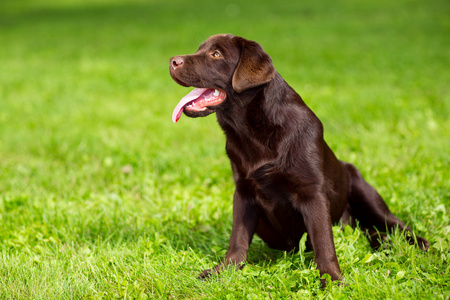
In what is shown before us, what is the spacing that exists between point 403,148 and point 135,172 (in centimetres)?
252

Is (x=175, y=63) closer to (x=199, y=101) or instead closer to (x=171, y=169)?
(x=199, y=101)

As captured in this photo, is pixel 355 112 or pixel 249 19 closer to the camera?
pixel 355 112

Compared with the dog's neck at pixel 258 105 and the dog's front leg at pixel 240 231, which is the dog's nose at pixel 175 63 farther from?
the dog's front leg at pixel 240 231

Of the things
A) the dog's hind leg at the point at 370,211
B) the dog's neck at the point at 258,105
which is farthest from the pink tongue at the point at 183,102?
the dog's hind leg at the point at 370,211

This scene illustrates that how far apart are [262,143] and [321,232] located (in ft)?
1.82

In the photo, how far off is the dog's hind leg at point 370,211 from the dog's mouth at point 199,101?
113 cm

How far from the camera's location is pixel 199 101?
9.49 feet

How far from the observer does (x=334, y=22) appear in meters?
15.4

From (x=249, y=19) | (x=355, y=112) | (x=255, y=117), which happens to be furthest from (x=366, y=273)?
(x=249, y=19)

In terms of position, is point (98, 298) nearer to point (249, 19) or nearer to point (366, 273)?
point (366, 273)

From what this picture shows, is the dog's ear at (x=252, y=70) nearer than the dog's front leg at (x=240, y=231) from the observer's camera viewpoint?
Yes

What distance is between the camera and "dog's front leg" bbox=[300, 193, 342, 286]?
8.70ft

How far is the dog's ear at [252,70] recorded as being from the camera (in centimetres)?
272

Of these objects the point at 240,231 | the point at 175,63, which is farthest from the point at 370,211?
the point at 175,63
